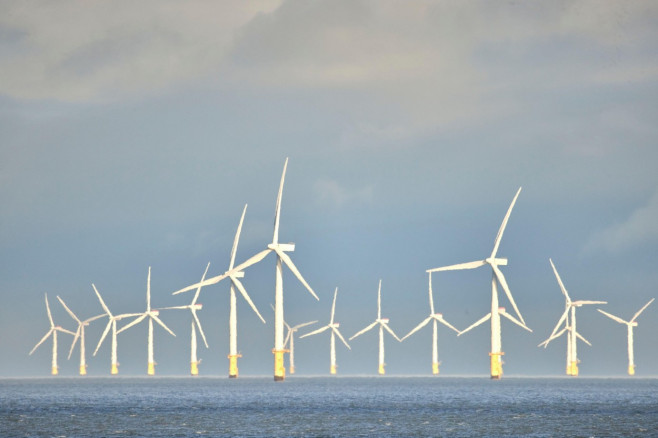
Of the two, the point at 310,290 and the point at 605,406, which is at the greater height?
the point at 310,290

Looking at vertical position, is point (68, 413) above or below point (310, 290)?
below

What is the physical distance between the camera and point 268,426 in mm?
118562

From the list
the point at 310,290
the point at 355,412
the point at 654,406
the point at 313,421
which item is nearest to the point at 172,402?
the point at 310,290

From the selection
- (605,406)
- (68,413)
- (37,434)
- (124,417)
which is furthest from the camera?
(605,406)

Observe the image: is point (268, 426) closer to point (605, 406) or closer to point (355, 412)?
point (355, 412)

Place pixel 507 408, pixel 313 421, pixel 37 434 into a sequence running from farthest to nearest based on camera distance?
pixel 507 408
pixel 313 421
pixel 37 434

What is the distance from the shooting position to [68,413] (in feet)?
484

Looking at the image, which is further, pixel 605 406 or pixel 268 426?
pixel 605 406

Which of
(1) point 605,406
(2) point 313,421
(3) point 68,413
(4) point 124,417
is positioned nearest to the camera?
(2) point 313,421

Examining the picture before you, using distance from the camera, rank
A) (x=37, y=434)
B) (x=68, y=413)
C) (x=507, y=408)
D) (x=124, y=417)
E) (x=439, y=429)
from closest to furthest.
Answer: (x=37, y=434) < (x=439, y=429) < (x=124, y=417) < (x=68, y=413) < (x=507, y=408)

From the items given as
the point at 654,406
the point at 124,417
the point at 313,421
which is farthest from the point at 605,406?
the point at 124,417

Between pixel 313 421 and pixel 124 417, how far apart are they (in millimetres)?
23932

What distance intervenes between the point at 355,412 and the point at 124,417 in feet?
97.9

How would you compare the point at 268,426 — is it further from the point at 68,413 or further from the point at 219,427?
the point at 68,413
